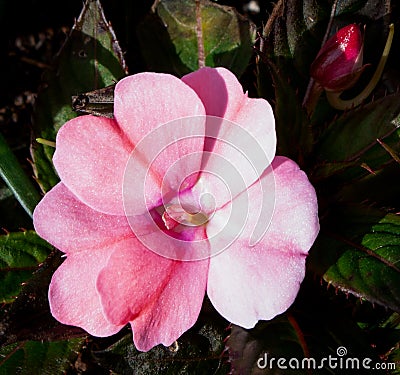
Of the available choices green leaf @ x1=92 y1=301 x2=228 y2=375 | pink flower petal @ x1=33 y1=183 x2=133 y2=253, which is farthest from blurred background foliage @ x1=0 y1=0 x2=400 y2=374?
pink flower petal @ x1=33 y1=183 x2=133 y2=253

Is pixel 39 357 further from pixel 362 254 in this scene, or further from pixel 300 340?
pixel 362 254

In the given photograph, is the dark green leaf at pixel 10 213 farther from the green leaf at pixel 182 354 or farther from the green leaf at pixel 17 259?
the green leaf at pixel 182 354

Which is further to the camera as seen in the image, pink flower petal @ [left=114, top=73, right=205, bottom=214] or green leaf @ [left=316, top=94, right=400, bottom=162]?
green leaf @ [left=316, top=94, right=400, bottom=162]

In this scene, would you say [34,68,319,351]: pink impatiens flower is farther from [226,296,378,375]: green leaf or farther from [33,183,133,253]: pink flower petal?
[226,296,378,375]: green leaf

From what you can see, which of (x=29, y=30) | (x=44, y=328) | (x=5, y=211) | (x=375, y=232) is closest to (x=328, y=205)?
(x=375, y=232)

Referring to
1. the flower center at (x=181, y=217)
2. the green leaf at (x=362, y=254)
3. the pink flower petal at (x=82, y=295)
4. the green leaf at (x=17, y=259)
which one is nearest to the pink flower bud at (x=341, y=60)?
the green leaf at (x=362, y=254)

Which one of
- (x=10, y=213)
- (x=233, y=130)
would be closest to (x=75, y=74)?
(x=10, y=213)
